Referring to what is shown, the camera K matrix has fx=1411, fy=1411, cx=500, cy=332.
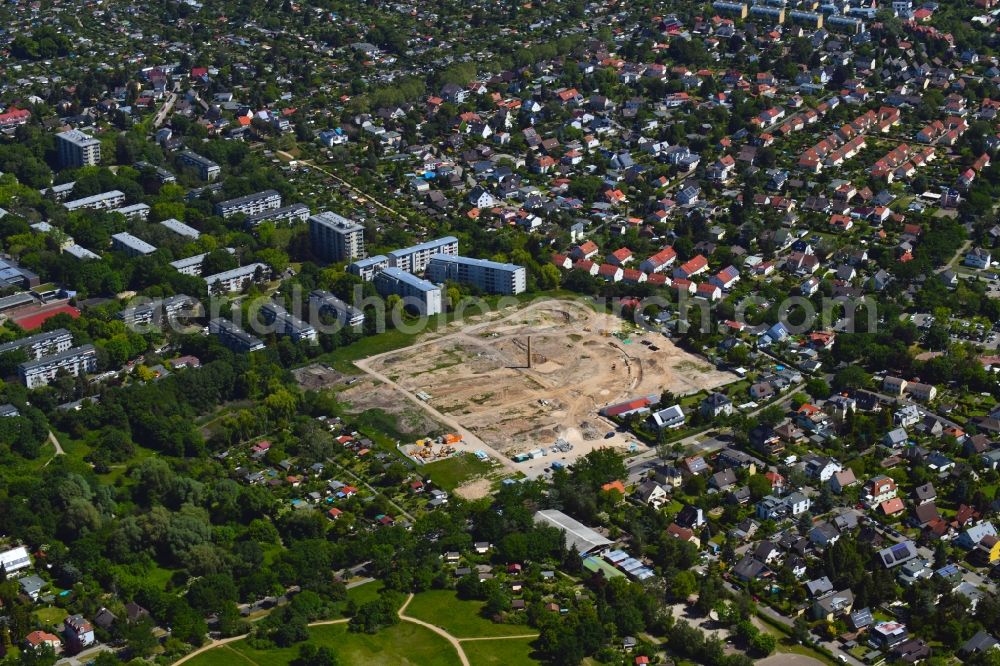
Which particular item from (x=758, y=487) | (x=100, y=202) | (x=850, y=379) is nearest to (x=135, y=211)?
(x=100, y=202)

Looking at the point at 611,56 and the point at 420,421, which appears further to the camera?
the point at 611,56

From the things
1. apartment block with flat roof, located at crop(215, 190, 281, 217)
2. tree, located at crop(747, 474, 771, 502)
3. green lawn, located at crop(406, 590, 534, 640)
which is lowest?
green lawn, located at crop(406, 590, 534, 640)

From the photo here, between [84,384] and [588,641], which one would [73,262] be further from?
[588,641]

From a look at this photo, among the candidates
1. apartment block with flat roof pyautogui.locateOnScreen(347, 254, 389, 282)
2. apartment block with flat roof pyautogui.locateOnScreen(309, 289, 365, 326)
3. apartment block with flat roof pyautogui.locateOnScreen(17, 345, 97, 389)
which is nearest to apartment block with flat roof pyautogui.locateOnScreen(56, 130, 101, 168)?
apartment block with flat roof pyautogui.locateOnScreen(347, 254, 389, 282)

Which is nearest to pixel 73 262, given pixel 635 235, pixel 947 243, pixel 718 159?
pixel 635 235

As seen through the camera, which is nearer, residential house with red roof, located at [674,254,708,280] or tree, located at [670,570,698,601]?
tree, located at [670,570,698,601]

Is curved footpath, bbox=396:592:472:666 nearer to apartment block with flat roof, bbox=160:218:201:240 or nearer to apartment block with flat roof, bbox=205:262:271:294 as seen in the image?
apartment block with flat roof, bbox=205:262:271:294

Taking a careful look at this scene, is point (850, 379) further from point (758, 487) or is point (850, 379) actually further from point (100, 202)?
point (100, 202)
